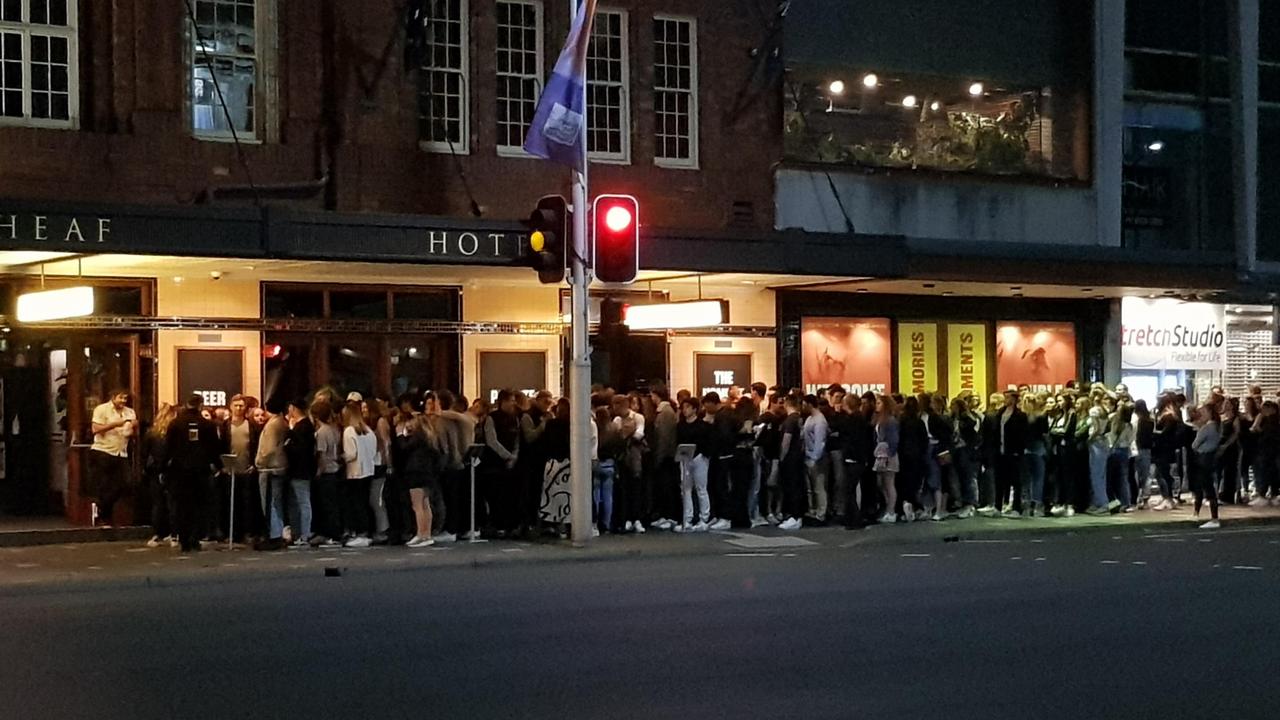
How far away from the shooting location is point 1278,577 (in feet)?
52.0

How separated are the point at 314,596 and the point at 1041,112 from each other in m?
19.4

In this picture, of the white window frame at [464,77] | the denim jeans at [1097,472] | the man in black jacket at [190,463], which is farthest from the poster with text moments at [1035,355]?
the man in black jacket at [190,463]

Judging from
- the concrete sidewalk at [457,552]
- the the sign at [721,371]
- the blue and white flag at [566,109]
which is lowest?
the concrete sidewalk at [457,552]

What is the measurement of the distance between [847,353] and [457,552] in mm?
10812

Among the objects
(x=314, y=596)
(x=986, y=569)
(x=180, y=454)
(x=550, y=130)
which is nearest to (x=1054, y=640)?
(x=986, y=569)

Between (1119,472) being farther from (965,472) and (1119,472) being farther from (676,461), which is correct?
(676,461)

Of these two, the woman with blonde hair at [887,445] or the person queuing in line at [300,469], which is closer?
the person queuing in line at [300,469]

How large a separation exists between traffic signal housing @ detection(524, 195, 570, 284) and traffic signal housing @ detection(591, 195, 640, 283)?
42 centimetres

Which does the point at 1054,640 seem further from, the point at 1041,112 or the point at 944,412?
the point at 1041,112

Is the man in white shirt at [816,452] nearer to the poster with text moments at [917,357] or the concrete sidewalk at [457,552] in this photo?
the concrete sidewalk at [457,552]

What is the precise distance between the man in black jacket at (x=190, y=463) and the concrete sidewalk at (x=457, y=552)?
0.37 metres

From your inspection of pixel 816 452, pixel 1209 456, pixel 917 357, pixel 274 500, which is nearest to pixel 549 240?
pixel 274 500

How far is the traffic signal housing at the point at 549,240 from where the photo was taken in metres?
18.7

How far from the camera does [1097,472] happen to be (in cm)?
2386
